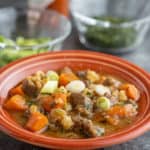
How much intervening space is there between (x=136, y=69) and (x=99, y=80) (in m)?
0.14

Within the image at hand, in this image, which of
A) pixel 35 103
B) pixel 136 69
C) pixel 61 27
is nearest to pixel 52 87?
pixel 35 103

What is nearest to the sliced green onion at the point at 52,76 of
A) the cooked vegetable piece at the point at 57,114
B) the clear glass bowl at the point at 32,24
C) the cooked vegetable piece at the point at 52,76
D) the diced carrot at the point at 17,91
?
the cooked vegetable piece at the point at 52,76

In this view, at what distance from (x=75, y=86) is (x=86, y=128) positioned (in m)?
0.23

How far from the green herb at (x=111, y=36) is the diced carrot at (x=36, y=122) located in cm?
79

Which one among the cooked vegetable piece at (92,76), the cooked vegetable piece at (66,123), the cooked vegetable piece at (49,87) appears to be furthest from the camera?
the cooked vegetable piece at (92,76)

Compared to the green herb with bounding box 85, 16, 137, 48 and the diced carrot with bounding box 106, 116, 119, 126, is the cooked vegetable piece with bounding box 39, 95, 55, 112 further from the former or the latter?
the green herb with bounding box 85, 16, 137, 48

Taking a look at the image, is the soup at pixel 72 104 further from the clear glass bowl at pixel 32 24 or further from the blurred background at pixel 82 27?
the clear glass bowl at pixel 32 24

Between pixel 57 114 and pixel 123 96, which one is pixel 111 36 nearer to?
pixel 123 96

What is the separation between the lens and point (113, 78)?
5.64 ft

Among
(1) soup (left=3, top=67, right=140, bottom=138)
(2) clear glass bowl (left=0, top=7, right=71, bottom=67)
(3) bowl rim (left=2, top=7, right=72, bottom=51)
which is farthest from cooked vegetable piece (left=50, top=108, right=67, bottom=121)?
(2) clear glass bowl (left=0, top=7, right=71, bottom=67)

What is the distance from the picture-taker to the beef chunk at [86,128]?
1.39 m

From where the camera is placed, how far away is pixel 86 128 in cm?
140

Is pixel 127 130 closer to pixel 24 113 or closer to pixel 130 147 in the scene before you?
pixel 130 147

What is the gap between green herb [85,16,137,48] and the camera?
83.7 inches
